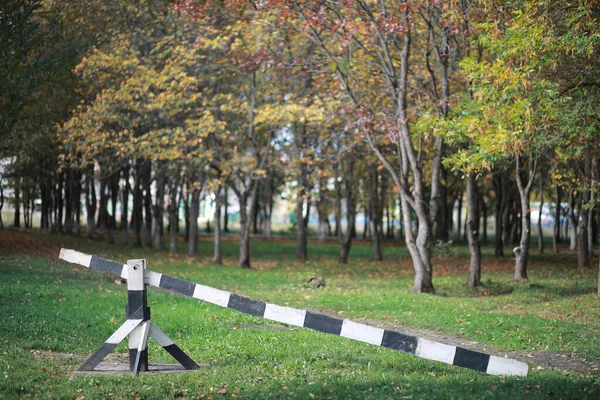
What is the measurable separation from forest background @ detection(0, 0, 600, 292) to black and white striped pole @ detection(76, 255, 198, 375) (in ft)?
14.9

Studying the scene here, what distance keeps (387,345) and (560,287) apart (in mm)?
15189

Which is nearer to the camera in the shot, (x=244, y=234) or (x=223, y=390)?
(x=223, y=390)

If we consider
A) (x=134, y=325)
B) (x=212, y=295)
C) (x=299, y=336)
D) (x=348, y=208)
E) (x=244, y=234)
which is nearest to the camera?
(x=212, y=295)

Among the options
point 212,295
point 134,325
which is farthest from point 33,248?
point 212,295

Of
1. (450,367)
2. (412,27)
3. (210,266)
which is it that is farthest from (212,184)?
(450,367)

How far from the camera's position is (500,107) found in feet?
47.6

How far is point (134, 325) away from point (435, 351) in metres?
3.03

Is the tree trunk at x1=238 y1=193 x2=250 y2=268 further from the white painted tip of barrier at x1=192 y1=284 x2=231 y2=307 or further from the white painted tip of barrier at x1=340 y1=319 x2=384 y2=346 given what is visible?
the white painted tip of barrier at x1=340 y1=319 x2=384 y2=346

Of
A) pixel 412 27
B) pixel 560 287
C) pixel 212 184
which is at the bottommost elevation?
pixel 560 287

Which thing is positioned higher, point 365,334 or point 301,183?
point 301,183

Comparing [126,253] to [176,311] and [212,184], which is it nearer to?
[212,184]

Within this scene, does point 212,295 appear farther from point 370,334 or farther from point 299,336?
point 299,336

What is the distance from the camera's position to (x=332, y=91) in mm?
21875

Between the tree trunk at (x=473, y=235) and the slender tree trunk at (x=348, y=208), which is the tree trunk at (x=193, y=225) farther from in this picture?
the tree trunk at (x=473, y=235)
